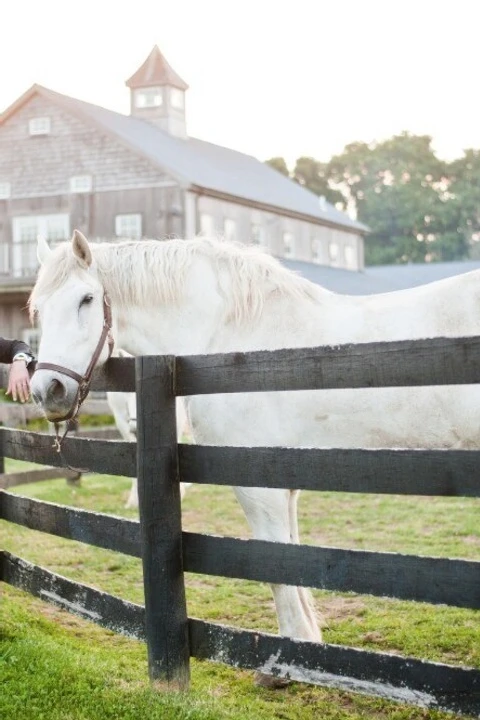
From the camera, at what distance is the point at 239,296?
480cm

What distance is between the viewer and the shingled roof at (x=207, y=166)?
27984 millimetres

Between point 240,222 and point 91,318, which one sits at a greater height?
point 240,222

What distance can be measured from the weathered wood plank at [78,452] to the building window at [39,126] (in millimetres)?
25553

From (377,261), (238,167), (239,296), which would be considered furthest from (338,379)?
(377,261)

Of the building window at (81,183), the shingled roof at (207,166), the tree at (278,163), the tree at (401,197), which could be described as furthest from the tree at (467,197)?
the building window at (81,183)

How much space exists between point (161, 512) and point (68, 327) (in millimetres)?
1183

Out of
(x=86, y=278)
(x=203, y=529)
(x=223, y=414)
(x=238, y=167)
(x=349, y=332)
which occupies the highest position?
(x=238, y=167)

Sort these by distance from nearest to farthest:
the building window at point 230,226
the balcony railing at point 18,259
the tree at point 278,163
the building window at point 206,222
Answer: the building window at point 206,222 → the balcony railing at point 18,259 → the building window at point 230,226 → the tree at point 278,163

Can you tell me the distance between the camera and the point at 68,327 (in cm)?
446

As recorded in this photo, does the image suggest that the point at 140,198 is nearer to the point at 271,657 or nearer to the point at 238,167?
the point at 238,167

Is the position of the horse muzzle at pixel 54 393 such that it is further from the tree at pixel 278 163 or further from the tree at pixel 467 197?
the tree at pixel 467 197

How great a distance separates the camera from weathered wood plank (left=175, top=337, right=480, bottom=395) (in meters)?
3.00

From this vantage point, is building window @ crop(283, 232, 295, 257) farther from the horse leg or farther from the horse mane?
the horse leg

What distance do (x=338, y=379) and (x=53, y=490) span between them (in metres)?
8.34
